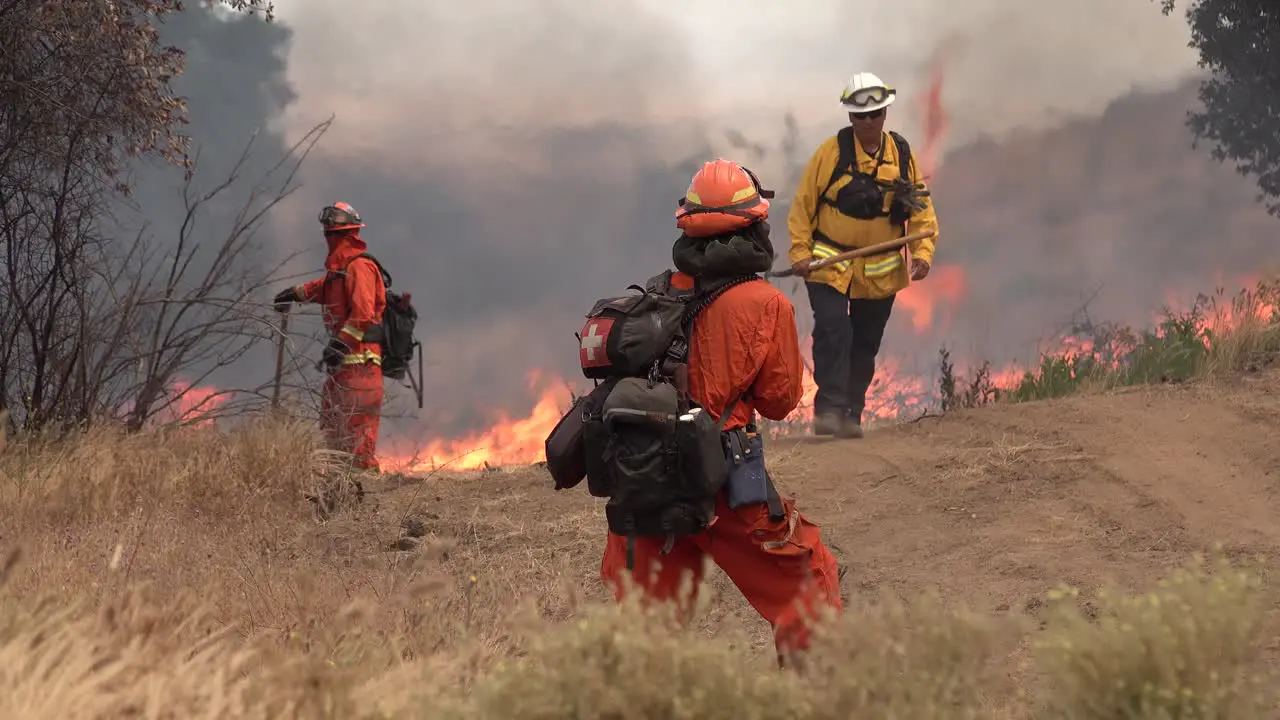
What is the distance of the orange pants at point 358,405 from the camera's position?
9.12m

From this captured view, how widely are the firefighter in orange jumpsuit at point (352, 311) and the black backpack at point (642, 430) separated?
231 inches

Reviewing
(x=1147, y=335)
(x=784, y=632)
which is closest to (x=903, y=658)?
(x=784, y=632)

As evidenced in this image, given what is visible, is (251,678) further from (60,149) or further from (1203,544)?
(60,149)

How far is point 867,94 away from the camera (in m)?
8.02

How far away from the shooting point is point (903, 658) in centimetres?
262

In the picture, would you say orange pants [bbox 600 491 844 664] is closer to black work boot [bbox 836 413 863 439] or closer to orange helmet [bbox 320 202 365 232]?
black work boot [bbox 836 413 863 439]

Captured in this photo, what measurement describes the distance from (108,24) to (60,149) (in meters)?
1.15

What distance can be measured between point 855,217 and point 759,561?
4.55 m

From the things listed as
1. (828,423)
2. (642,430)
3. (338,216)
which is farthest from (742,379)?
(338,216)

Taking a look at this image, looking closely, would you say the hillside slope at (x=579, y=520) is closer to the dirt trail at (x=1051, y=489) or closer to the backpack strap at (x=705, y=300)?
the dirt trail at (x=1051, y=489)

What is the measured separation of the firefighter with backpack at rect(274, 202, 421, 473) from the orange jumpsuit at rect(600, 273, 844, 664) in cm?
583

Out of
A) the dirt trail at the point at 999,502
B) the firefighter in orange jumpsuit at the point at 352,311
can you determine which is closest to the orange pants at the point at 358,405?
the firefighter in orange jumpsuit at the point at 352,311

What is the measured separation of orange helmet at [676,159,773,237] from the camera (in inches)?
159

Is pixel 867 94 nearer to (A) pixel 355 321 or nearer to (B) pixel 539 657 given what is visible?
(A) pixel 355 321
